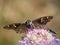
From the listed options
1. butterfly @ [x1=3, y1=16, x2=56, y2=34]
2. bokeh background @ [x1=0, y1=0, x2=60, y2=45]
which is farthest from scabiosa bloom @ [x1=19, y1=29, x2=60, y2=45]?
bokeh background @ [x1=0, y1=0, x2=60, y2=45]

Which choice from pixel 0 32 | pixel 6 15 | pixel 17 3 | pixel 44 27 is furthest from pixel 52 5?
pixel 44 27

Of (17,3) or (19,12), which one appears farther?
(17,3)

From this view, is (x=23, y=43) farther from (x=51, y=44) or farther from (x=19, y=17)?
(x=19, y=17)

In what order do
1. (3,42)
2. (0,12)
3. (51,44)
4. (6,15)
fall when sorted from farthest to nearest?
(6,15), (0,12), (3,42), (51,44)

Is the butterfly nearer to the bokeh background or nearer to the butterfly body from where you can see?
the butterfly body

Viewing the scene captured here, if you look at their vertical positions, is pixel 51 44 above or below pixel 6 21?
above

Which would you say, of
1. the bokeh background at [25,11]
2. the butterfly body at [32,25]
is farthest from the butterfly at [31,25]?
the bokeh background at [25,11]
